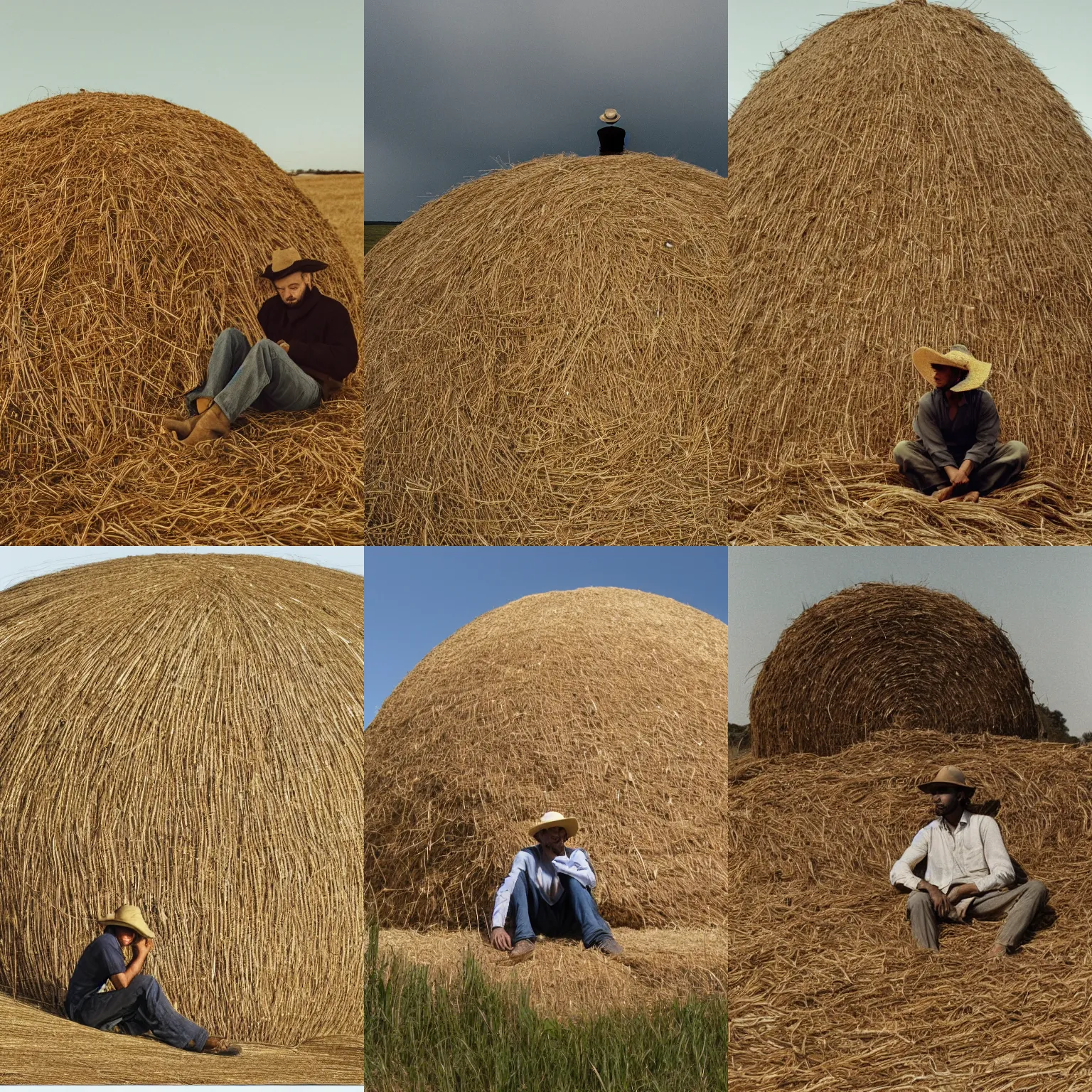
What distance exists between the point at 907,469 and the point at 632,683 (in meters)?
2.84

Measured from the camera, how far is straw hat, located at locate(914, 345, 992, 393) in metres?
7.75

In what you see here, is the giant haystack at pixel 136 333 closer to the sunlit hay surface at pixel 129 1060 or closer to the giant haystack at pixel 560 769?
the giant haystack at pixel 560 769

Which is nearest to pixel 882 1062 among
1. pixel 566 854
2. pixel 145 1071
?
pixel 566 854

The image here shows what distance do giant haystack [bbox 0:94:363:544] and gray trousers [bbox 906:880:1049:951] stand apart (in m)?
4.46

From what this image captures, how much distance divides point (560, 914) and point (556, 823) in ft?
2.07

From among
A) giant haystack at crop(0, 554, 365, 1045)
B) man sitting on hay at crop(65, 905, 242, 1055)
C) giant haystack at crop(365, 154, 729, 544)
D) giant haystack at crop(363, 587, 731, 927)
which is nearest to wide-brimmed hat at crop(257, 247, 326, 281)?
giant haystack at crop(365, 154, 729, 544)

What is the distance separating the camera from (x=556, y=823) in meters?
7.96

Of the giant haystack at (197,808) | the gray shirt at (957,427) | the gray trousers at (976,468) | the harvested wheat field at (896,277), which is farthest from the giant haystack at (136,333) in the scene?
the gray shirt at (957,427)

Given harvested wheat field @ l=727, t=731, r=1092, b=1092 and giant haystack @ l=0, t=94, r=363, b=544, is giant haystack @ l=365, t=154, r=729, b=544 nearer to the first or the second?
giant haystack @ l=0, t=94, r=363, b=544

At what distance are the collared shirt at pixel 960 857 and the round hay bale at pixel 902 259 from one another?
2.54 meters

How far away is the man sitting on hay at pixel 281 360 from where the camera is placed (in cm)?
759

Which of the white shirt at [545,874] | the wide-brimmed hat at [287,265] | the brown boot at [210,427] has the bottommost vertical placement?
the white shirt at [545,874]

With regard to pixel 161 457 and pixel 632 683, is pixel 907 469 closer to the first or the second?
pixel 632 683

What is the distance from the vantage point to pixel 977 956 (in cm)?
689
